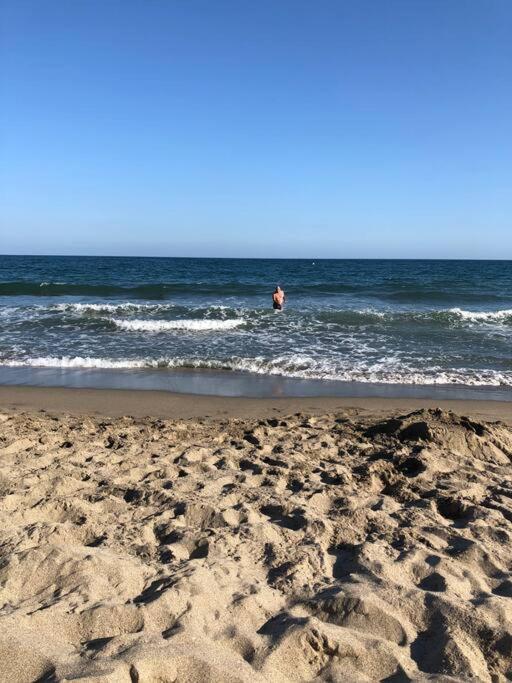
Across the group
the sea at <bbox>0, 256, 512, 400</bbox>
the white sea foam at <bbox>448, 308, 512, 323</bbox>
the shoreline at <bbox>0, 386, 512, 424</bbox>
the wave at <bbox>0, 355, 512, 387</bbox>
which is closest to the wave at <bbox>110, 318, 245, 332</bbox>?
the sea at <bbox>0, 256, 512, 400</bbox>

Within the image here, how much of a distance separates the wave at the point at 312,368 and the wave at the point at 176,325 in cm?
435

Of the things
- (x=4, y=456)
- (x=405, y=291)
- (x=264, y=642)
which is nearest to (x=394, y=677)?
(x=264, y=642)

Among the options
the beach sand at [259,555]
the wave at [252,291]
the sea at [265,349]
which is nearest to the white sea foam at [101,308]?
the sea at [265,349]

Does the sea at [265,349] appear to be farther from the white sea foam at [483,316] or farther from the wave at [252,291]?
the wave at [252,291]

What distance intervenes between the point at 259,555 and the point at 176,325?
13233mm

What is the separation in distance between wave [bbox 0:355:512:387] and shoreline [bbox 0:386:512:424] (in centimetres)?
125

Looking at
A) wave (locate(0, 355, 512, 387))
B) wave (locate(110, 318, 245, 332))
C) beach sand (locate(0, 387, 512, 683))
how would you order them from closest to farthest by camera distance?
1. beach sand (locate(0, 387, 512, 683))
2. wave (locate(0, 355, 512, 387))
3. wave (locate(110, 318, 245, 332))

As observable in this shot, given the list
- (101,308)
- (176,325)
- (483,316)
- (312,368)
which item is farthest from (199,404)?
(483,316)

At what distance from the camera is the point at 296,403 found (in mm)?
8117

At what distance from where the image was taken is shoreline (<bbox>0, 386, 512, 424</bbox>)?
24.9 ft

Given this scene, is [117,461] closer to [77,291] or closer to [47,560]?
[47,560]

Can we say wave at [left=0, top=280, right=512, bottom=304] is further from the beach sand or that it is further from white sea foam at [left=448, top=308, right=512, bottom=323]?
the beach sand

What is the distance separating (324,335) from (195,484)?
1023cm

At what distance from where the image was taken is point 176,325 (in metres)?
16.1
